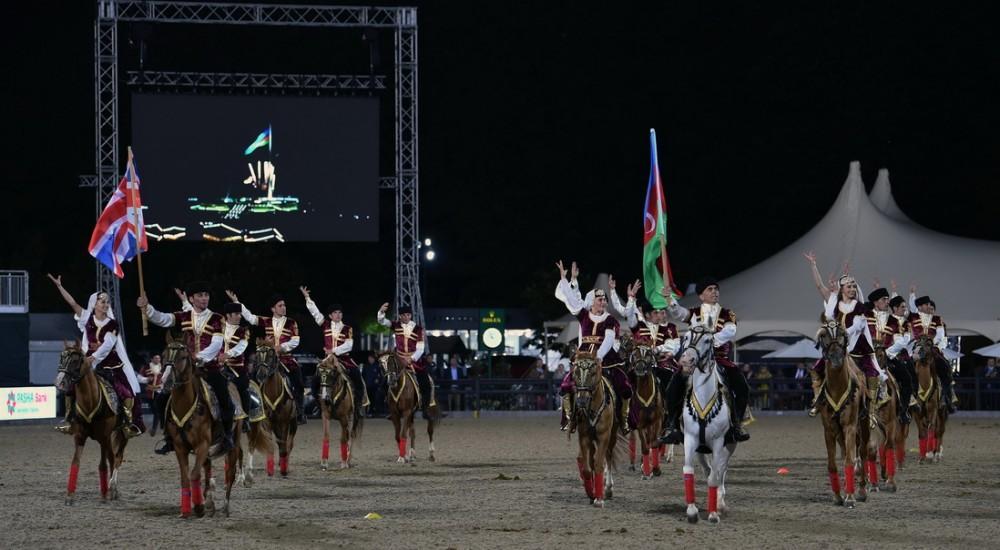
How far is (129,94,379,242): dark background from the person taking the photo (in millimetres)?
42656

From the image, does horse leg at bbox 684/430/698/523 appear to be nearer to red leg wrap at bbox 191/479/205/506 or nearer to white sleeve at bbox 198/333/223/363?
white sleeve at bbox 198/333/223/363

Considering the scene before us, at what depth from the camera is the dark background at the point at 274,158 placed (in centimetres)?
4266

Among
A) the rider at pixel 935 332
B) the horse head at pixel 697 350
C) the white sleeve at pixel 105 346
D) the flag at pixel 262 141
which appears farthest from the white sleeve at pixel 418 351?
the flag at pixel 262 141

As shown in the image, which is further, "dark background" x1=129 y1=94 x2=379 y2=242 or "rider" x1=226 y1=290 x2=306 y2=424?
"dark background" x1=129 y1=94 x2=379 y2=242

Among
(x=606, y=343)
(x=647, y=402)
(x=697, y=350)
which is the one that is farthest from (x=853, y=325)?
(x=647, y=402)

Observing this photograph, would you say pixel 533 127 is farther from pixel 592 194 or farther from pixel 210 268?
pixel 210 268

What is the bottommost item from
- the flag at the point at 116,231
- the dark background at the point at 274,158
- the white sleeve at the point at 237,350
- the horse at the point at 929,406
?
the horse at the point at 929,406

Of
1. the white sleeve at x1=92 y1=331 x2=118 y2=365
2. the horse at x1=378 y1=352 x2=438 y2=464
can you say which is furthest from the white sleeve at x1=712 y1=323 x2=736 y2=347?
the horse at x1=378 y1=352 x2=438 y2=464

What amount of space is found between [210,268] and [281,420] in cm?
5571

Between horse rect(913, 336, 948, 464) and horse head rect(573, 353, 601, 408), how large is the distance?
8.70 metres

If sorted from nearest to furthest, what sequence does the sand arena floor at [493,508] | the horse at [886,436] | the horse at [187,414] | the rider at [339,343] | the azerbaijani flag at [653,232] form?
the sand arena floor at [493,508] → the horse at [187,414] → the horse at [886,436] → the azerbaijani flag at [653,232] → the rider at [339,343]

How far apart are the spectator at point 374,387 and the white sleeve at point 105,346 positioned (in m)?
24.3

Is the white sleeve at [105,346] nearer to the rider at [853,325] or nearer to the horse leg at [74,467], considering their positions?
the horse leg at [74,467]

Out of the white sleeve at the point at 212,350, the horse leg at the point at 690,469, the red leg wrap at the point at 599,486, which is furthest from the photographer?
the red leg wrap at the point at 599,486
